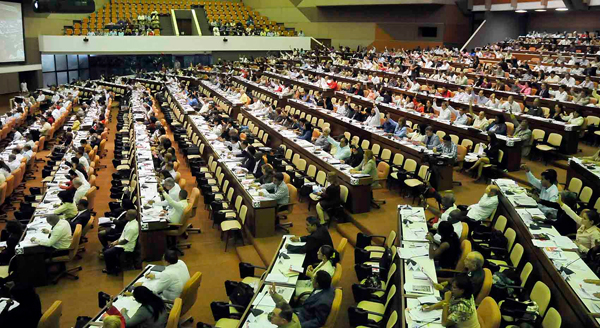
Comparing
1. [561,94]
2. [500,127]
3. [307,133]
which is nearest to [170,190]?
[307,133]

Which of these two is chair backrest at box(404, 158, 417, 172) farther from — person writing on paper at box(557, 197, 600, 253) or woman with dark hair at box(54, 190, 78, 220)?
woman with dark hair at box(54, 190, 78, 220)

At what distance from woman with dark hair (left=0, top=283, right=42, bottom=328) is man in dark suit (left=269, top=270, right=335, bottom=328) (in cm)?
309

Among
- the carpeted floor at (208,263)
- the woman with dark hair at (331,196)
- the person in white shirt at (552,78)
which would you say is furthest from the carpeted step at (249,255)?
the person in white shirt at (552,78)

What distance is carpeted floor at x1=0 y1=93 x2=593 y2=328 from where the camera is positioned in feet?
26.5

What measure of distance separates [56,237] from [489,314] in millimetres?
7093

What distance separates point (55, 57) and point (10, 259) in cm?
2962

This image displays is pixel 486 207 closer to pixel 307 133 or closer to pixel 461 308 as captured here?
pixel 461 308

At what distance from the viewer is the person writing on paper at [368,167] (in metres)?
11.0

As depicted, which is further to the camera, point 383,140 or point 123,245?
point 383,140

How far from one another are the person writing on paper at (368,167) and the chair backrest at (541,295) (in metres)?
4.83

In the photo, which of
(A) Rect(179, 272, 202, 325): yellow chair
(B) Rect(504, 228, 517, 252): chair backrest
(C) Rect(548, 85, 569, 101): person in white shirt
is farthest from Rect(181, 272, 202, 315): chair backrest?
(C) Rect(548, 85, 569, 101): person in white shirt

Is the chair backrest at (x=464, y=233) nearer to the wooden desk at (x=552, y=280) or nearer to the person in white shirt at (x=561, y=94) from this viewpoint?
the wooden desk at (x=552, y=280)

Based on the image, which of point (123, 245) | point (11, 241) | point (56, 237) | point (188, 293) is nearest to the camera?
point (188, 293)

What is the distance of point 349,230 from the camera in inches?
403
